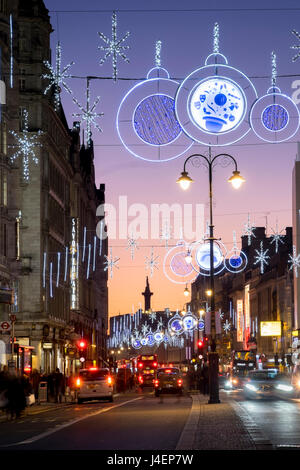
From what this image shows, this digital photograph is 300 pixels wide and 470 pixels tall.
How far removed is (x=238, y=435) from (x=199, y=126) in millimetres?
6403

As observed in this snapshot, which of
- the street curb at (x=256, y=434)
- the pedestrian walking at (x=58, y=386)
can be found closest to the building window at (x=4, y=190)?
the pedestrian walking at (x=58, y=386)

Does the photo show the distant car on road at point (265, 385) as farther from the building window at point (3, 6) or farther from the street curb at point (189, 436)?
the building window at point (3, 6)

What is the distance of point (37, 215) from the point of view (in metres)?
71.7

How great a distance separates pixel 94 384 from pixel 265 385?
8788 millimetres

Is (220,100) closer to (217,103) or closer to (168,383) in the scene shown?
(217,103)

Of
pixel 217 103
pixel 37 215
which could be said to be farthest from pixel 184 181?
pixel 37 215

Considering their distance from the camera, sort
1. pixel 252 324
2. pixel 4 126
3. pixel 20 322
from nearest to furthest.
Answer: pixel 4 126, pixel 20 322, pixel 252 324

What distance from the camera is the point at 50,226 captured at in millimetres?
76125

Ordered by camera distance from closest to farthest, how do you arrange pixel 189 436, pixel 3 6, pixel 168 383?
pixel 189 436 < pixel 3 6 < pixel 168 383

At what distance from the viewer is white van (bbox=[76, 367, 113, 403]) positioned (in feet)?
167

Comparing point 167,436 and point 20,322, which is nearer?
point 167,436
